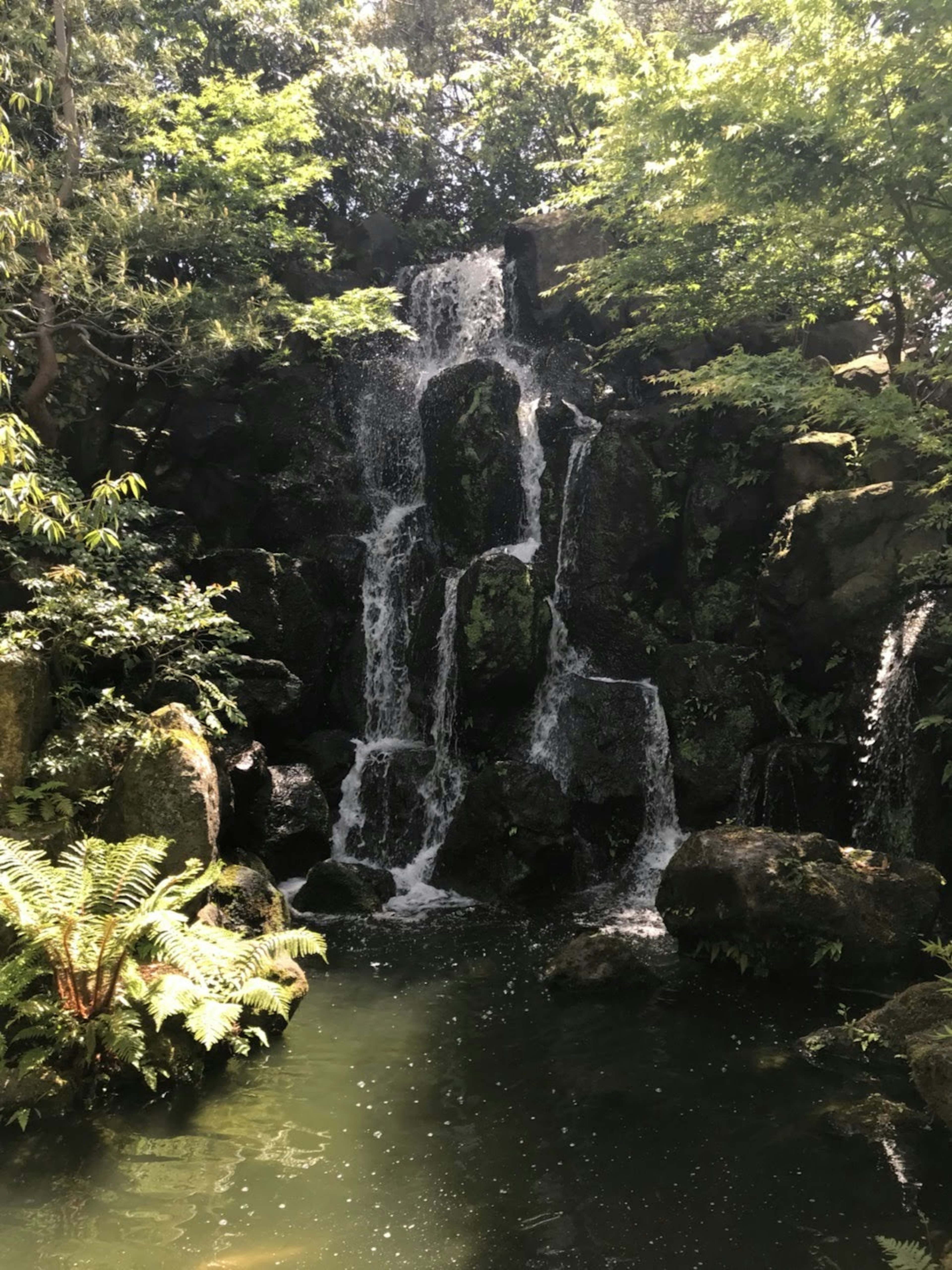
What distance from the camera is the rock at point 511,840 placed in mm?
11633

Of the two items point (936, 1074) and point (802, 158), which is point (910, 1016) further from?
point (802, 158)

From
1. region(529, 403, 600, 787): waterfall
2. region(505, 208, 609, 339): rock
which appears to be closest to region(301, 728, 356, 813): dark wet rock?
region(529, 403, 600, 787): waterfall

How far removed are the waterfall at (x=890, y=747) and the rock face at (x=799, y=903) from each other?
2.19 meters

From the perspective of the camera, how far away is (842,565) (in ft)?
40.8

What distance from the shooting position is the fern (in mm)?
3871

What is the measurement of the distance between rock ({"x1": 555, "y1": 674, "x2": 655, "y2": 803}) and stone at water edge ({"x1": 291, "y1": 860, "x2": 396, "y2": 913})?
385 centimetres

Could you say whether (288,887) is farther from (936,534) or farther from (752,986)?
(936,534)

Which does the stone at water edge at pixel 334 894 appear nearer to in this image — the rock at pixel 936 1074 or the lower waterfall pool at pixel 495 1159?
the lower waterfall pool at pixel 495 1159

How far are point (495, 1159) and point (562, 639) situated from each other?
10566 mm

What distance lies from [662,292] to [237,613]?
994 centimetres

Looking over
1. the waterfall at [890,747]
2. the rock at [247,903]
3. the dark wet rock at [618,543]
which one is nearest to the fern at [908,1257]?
the rock at [247,903]

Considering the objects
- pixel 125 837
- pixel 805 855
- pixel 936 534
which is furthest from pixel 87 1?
pixel 805 855

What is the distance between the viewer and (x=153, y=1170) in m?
5.20

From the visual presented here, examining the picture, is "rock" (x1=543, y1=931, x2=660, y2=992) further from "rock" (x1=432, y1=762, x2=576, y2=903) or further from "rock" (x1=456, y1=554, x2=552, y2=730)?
"rock" (x1=456, y1=554, x2=552, y2=730)
